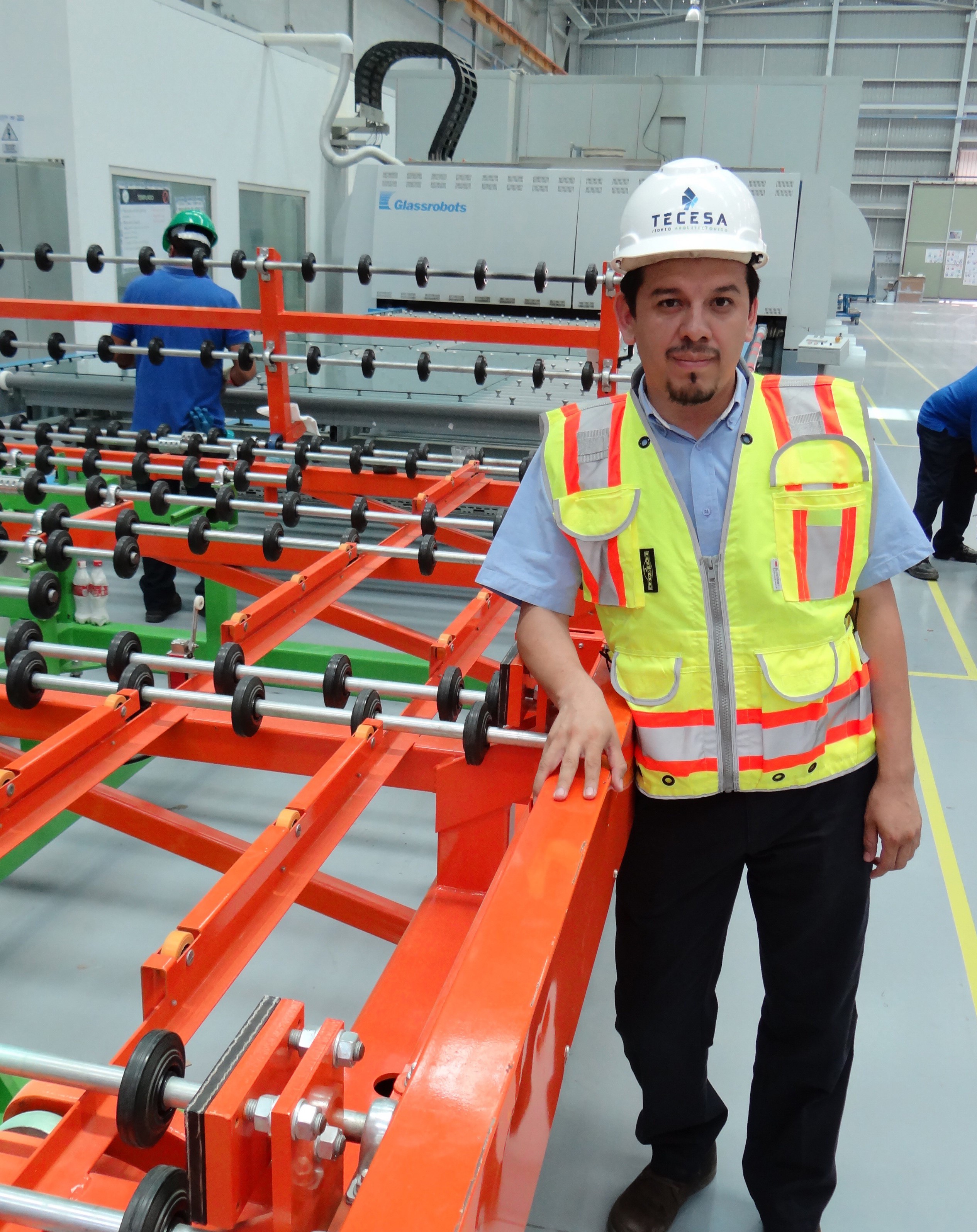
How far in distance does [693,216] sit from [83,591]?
10.5 ft

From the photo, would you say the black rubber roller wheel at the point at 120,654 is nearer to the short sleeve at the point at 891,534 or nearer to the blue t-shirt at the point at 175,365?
the short sleeve at the point at 891,534

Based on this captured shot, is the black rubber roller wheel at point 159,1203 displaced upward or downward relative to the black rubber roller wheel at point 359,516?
downward

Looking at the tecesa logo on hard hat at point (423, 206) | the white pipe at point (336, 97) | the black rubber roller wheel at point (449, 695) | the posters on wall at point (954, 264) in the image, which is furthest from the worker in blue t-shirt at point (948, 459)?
the posters on wall at point (954, 264)

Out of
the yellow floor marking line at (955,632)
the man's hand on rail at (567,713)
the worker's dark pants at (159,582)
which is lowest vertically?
the yellow floor marking line at (955,632)

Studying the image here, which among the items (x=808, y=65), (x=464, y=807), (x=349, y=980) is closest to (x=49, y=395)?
(x=349, y=980)

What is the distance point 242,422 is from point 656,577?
551 centimetres

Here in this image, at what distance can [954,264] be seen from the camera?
29.3 m

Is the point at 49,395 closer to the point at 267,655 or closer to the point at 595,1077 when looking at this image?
the point at 267,655

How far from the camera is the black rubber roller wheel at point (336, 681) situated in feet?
7.64

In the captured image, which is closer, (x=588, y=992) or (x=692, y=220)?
(x=692, y=220)

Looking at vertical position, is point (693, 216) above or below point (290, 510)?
above

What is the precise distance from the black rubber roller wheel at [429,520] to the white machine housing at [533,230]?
405 cm

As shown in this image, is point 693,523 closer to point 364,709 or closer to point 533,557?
point 533,557

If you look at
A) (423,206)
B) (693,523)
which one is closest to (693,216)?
(693,523)
